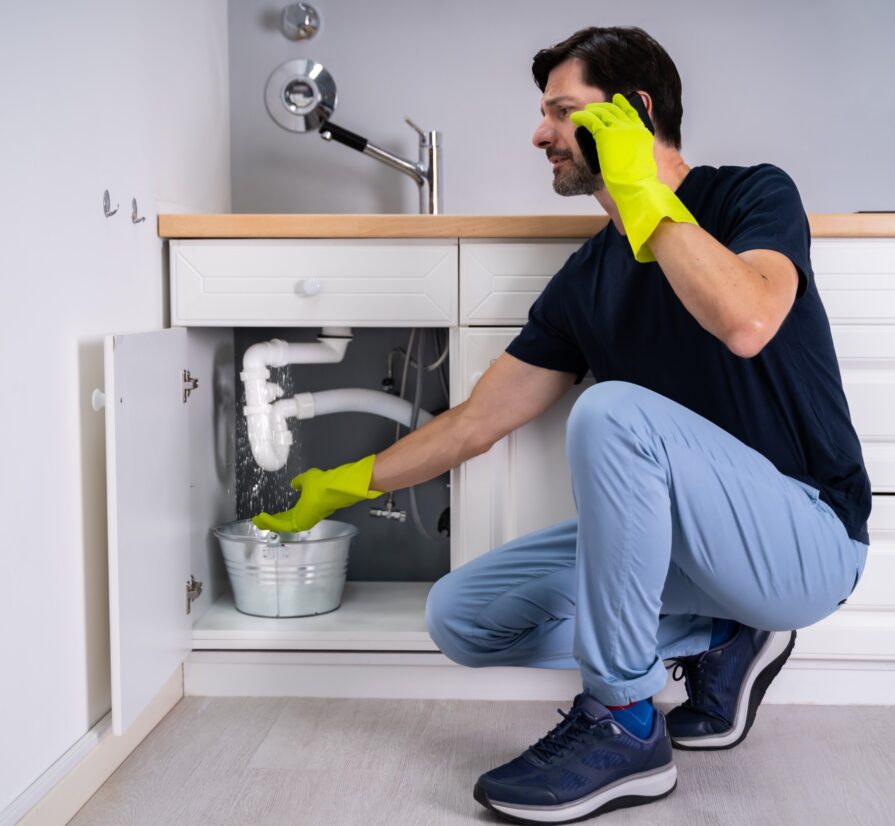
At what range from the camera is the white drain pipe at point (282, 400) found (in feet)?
6.12

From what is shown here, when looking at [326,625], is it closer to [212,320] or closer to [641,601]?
[212,320]

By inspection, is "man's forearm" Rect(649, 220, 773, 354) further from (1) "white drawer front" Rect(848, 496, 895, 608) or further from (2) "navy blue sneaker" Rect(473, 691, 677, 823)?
(1) "white drawer front" Rect(848, 496, 895, 608)

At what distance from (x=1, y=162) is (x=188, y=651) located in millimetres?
913

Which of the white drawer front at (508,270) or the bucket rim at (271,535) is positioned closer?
the white drawer front at (508,270)

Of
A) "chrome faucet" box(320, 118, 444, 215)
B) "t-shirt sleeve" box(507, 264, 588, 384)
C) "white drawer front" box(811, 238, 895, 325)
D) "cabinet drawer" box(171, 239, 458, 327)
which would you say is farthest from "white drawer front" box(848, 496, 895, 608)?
"chrome faucet" box(320, 118, 444, 215)

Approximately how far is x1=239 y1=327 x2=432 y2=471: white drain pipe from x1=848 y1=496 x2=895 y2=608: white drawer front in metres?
0.89

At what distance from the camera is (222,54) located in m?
2.19

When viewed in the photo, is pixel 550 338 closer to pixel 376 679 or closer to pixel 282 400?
pixel 282 400

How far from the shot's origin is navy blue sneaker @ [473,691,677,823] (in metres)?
1.32

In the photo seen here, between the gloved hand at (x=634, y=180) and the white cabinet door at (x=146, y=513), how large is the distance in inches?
26.5

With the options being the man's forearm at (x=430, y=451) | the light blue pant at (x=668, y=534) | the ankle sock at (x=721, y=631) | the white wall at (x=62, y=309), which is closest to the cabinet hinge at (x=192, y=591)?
the white wall at (x=62, y=309)

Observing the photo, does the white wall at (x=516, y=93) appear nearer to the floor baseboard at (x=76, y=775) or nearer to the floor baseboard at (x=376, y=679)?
the floor baseboard at (x=376, y=679)

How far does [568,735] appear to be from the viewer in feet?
4.45

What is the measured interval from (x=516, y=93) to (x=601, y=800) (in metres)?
1.45
